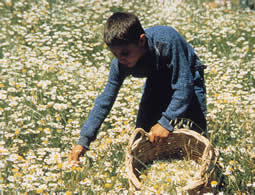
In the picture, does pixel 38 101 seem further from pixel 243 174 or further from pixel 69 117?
pixel 243 174

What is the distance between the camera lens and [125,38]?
8.45 feet

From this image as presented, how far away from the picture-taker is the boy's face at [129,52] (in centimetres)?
259

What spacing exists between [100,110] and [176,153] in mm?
977

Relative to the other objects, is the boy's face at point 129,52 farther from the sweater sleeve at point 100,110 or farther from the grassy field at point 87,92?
the grassy field at point 87,92

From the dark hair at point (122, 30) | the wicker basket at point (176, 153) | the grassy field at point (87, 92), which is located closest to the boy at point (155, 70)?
the dark hair at point (122, 30)

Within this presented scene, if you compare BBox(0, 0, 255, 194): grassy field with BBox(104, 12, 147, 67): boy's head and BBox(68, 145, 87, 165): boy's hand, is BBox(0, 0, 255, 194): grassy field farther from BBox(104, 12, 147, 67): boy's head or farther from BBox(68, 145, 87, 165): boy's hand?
BBox(104, 12, 147, 67): boy's head

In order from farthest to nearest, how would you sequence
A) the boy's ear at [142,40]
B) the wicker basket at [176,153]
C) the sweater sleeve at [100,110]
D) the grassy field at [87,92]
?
the sweater sleeve at [100,110] < the grassy field at [87,92] < the boy's ear at [142,40] < the wicker basket at [176,153]

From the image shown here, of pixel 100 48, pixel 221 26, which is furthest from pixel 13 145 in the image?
pixel 221 26

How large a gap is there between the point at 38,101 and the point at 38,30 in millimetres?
2126

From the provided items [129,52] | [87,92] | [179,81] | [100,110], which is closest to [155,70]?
[179,81]

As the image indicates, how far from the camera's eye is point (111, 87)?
3055 mm

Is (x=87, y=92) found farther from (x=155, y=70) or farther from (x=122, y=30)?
(x=122, y=30)

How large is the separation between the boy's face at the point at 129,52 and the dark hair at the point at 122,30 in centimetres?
3

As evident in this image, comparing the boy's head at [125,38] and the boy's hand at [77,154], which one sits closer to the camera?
the boy's head at [125,38]
